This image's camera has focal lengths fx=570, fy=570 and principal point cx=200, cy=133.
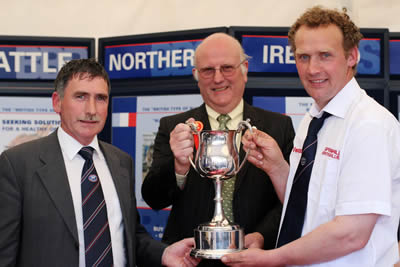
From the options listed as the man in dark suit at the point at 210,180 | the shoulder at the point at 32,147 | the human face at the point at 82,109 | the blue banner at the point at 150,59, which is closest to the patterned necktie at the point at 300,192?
the man in dark suit at the point at 210,180

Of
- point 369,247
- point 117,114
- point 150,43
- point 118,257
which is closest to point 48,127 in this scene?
point 117,114

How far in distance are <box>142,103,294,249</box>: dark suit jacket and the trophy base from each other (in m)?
0.36

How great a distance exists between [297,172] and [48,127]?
2616 mm

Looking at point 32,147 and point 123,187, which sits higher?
point 32,147

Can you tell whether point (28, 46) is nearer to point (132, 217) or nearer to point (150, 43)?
point (150, 43)

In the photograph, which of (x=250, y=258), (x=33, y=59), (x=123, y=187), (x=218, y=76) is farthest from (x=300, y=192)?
(x=33, y=59)

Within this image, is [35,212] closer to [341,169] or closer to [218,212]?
[218,212]

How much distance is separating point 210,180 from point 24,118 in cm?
204

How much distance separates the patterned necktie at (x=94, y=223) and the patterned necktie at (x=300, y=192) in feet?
2.48

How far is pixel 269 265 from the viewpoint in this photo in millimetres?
2332

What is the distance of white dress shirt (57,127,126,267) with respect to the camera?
253 cm

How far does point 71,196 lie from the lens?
245cm

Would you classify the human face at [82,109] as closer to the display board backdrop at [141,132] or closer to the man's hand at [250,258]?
the man's hand at [250,258]

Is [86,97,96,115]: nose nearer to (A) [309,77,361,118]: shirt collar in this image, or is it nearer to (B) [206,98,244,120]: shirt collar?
(B) [206,98,244,120]: shirt collar
